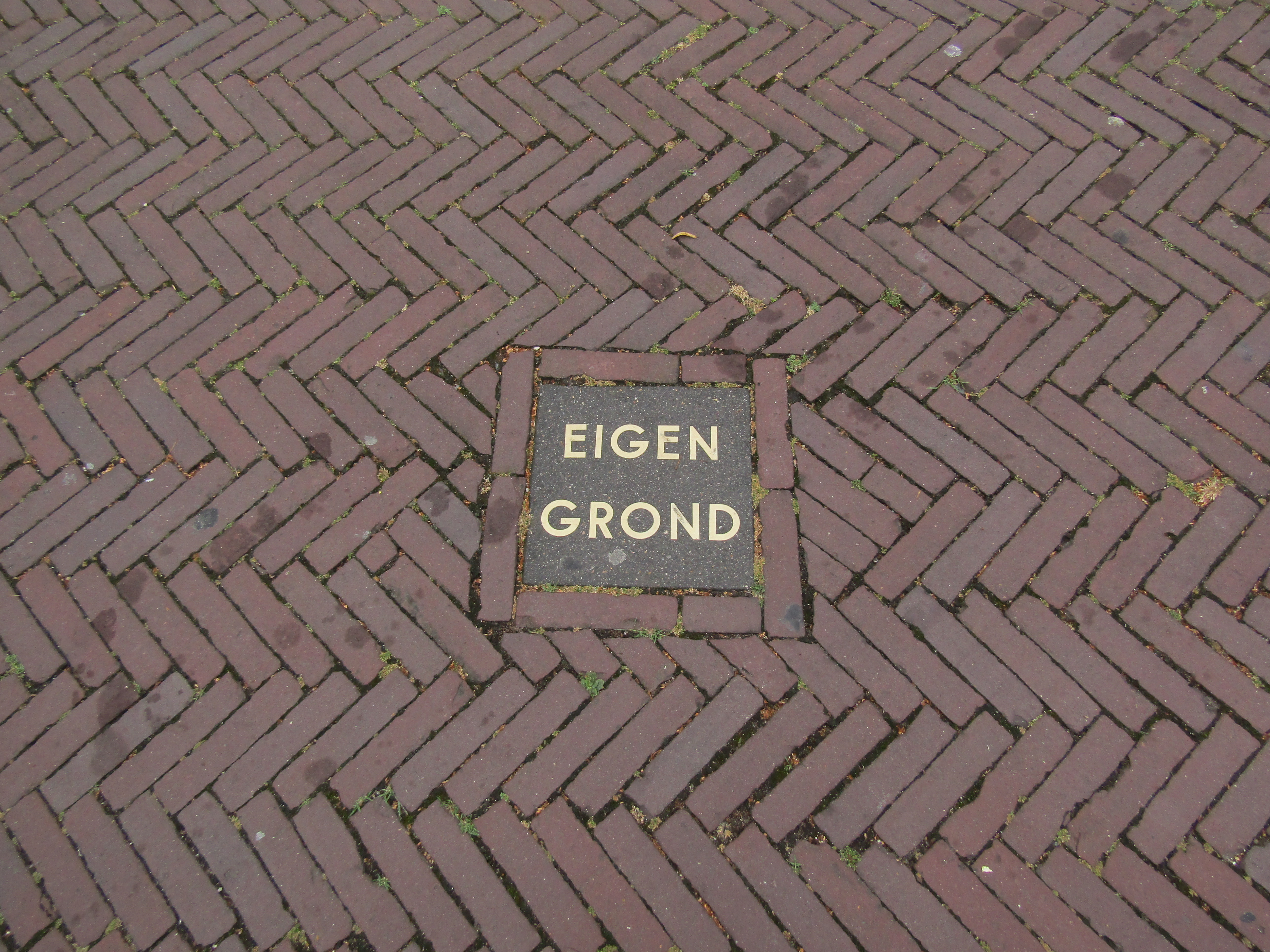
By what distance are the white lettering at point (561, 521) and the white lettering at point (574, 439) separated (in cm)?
17

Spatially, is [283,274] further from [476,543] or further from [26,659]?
[26,659]

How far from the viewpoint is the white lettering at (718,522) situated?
2.70m

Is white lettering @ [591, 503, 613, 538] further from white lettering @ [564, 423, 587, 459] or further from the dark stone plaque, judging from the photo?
white lettering @ [564, 423, 587, 459]

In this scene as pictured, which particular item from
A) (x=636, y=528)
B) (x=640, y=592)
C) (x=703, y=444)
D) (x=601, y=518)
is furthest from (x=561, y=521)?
(x=703, y=444)

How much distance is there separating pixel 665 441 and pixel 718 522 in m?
0.37

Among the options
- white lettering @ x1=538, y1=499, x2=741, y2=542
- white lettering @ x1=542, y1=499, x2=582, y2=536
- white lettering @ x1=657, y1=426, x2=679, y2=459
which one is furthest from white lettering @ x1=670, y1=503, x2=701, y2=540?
white lettering @ x1=542, y1=499, x2=582, y2=536

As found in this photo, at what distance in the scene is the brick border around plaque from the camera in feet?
8.57

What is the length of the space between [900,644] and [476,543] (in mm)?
1493

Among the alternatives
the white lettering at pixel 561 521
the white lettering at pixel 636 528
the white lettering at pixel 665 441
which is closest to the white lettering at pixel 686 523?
the white lettering at pixel 636 528

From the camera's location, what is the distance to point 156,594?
8.85 ft

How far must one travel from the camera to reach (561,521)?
2.73 m

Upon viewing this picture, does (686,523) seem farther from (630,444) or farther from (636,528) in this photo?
(630,444)

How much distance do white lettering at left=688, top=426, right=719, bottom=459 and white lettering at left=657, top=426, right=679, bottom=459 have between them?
45 millimetres

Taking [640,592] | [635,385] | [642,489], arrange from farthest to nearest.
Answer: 1. [635,385]
2. [642,489]
3. [640,592]
